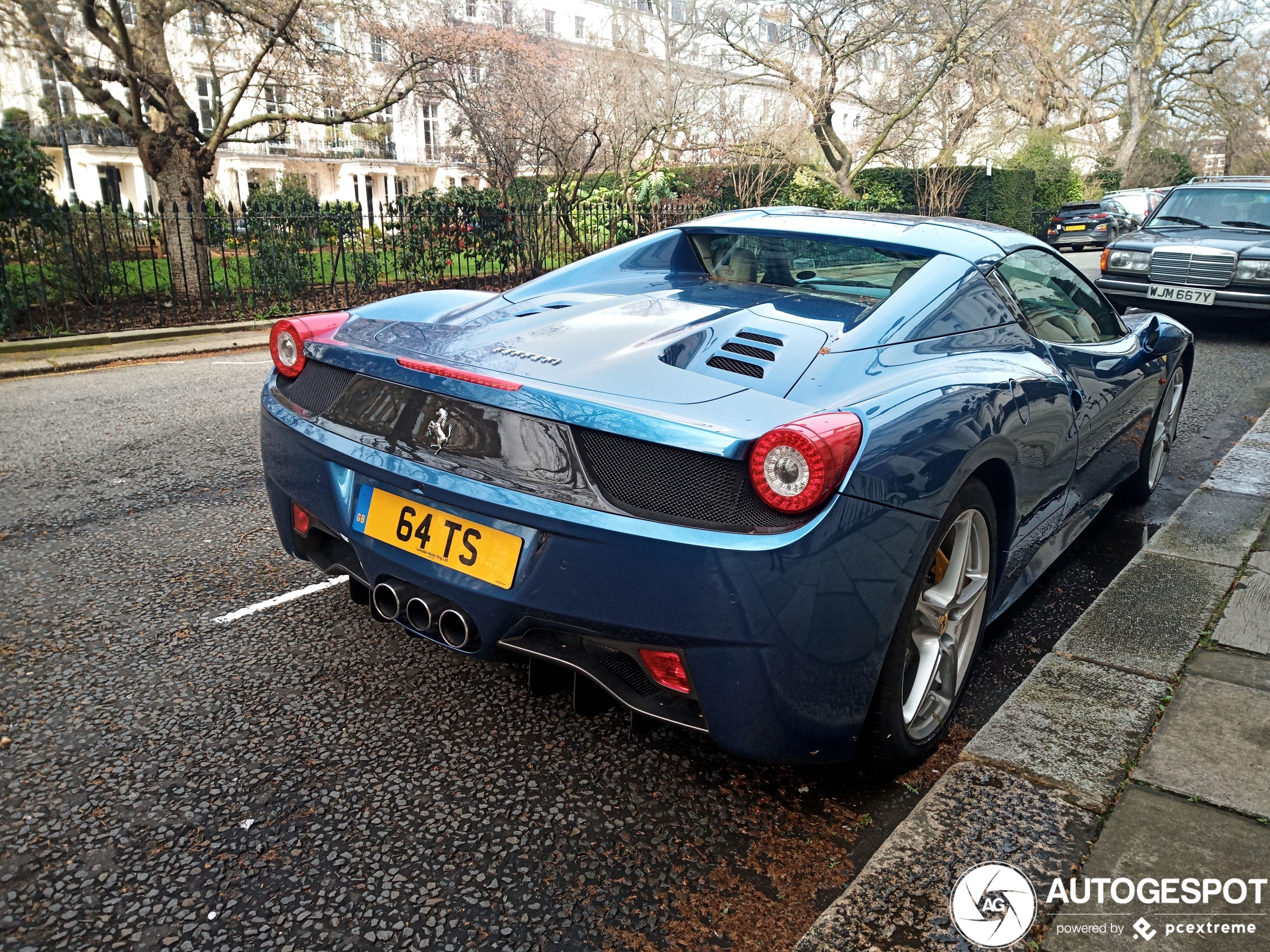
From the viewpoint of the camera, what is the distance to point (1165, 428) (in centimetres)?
505

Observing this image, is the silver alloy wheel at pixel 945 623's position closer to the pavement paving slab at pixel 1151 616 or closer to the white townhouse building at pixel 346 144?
the pavement paving slab at pixel 1151 616

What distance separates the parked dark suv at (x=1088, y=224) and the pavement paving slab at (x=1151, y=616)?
25372mm

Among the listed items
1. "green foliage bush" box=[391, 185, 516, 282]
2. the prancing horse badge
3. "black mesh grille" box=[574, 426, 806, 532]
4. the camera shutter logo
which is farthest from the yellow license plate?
"green foliage bush" box=[391, 185, 516, 282]

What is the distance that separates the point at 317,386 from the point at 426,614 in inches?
33.0

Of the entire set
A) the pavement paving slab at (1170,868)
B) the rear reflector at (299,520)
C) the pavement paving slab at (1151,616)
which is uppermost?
the rear reflector at (299,520)

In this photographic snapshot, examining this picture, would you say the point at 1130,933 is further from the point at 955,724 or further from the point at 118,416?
the point at 118,416

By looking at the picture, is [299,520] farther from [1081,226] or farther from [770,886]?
[1081,226]

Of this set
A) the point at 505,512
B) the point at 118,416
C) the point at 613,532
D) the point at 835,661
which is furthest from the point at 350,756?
the point at 118,416

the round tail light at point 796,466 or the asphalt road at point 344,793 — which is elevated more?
the round tail light at point 796,466

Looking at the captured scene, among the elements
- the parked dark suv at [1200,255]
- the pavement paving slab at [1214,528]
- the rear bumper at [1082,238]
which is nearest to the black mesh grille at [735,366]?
the pavement paving slab at [1214,528]

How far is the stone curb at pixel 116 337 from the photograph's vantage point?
966 cm

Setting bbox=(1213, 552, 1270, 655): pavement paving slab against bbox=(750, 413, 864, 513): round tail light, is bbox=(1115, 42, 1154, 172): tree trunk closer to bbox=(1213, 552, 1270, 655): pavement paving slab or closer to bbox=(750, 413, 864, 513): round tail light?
bbox=(1213, 552, 1270, 655): pavement paving slab

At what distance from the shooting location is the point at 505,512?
2.17 metres

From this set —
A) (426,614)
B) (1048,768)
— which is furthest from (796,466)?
(1048,768)
